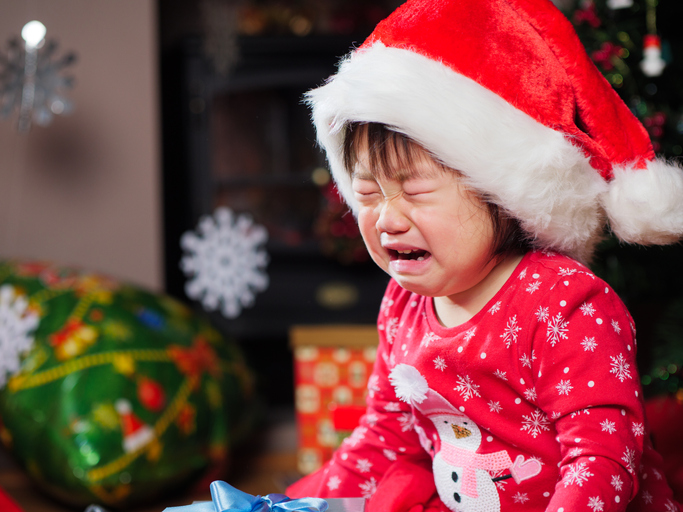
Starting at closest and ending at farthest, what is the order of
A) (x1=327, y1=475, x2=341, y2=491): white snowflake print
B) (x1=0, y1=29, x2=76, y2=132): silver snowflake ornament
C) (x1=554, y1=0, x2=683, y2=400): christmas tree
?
(x1=327, y1=475, x2=341, y2=491): white snowflake print < (x1=554, y1=0, x2=683, y2=400): christmas tree < (x1=0, y1=29, x2=76, y2=132): silver snowflake ornament

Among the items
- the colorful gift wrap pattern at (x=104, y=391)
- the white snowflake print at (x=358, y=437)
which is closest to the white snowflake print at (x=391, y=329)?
the white snowflake print at (x=358, y=437)

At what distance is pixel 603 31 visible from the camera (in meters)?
1.13

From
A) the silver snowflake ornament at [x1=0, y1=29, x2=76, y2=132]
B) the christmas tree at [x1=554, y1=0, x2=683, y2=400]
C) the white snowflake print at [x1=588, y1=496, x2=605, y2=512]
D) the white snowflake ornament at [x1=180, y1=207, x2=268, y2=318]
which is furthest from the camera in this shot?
the white snowflake ornament at [x1=180, y1=207, x2=268, y2=318]

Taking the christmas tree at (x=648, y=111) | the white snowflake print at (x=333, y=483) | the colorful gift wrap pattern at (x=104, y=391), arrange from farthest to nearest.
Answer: the colorful gift wrap pattern at (x=104, y=391) → the christmas tree at (x=648, y=111) → the white snowflake print at (x=333, y=483)

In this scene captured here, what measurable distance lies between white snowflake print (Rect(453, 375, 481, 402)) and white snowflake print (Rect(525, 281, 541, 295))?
0.32 ft

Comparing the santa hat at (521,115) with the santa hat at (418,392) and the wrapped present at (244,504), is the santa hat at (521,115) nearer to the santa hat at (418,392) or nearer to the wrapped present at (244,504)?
the santa hat at (418,392)

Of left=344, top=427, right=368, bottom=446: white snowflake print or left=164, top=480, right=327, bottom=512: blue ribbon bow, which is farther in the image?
left=344, top=427, right=368, bottom=446: white snowflake print

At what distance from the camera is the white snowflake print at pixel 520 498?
0.64 meters

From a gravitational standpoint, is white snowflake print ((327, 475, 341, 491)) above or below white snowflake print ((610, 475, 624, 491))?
below

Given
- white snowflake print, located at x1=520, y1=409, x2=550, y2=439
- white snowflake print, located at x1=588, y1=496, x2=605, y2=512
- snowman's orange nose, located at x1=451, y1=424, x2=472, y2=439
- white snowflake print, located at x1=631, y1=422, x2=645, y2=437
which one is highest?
white snowflake print, located at x1=631, y1=422, x2=645, y2=437

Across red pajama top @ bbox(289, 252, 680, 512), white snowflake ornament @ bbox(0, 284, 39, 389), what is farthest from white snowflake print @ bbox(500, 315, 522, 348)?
white snowflake ornament @ bbox(0, 284, 39, 389)

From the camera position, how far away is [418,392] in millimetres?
666

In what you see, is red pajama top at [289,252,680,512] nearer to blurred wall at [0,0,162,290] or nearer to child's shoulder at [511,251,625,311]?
child's shoulder at [511,251,625,311]

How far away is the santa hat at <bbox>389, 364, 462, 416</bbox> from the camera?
2.17 ft
